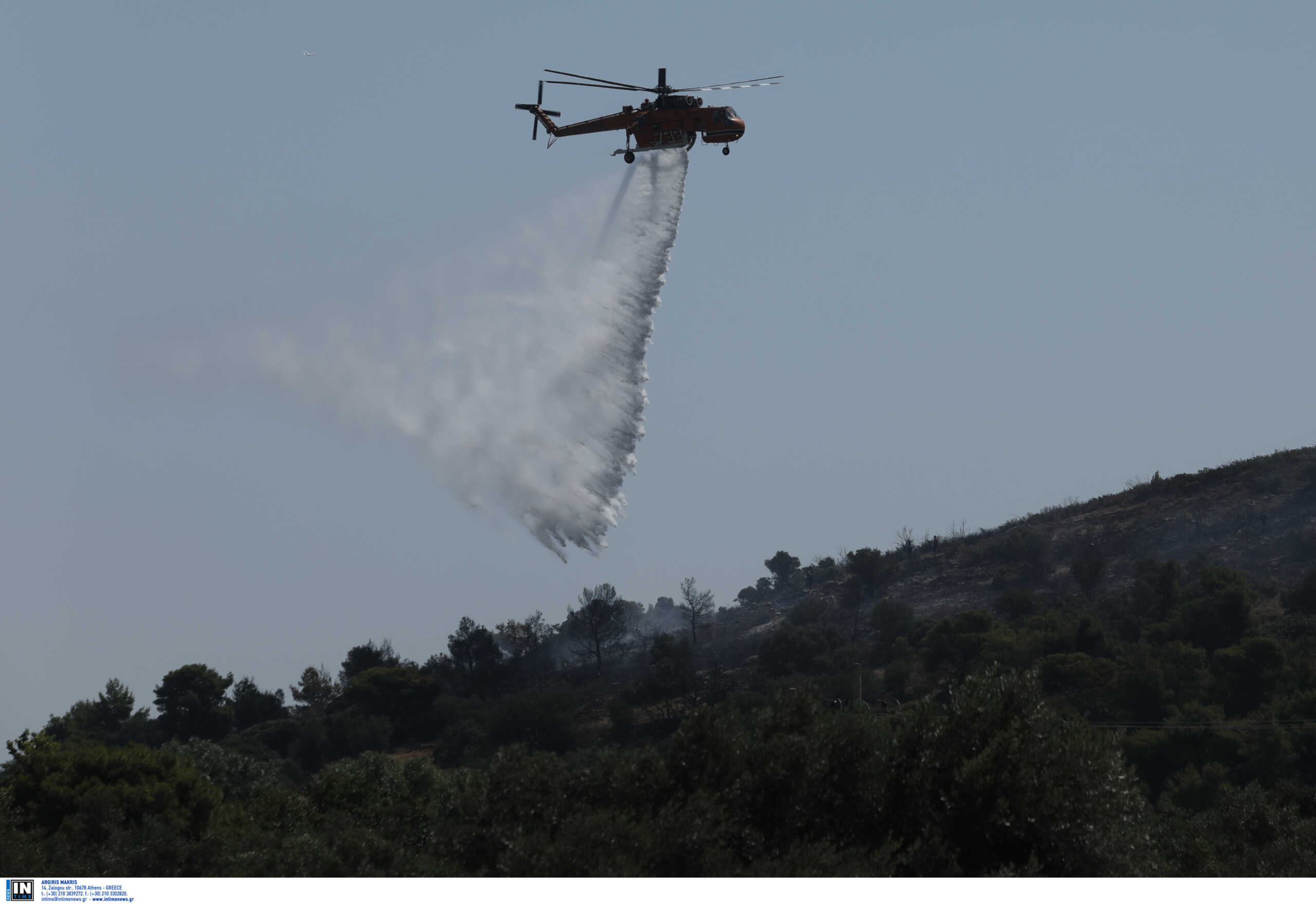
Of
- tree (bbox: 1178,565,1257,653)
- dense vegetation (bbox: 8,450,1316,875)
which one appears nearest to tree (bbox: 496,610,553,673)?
dense vegetation (bbox: 8,450,1316,875)

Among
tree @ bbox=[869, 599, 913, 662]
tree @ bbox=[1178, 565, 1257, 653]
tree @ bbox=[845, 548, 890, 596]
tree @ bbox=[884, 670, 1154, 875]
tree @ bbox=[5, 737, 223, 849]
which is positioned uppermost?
tree @ bbox=[845, 548, 890, 596]

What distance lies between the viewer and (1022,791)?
97.6 ft

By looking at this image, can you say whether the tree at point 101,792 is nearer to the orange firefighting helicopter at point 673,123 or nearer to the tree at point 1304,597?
the orange firefighting helicopter at point 673,123

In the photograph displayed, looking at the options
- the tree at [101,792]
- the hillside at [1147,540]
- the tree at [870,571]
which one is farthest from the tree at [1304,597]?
the tree at [101,792]

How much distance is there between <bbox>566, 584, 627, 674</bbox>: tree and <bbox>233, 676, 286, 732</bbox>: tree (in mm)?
30784

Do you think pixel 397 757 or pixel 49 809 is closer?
pixel 49 809

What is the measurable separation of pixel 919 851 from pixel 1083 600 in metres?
81.6

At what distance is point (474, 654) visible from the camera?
131125mm

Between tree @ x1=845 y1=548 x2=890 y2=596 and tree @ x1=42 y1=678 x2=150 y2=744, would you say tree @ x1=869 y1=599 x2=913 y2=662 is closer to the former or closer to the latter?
tree @ x1=845 y1=548 x2=890 y2=596

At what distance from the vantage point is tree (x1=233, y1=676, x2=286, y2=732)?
125m

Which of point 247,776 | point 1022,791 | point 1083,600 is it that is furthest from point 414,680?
point 1022,791

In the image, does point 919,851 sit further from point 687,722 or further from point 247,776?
point 247,776

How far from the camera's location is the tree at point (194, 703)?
120188mm

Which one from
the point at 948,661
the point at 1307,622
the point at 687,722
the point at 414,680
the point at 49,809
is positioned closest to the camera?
the point at 687,722
